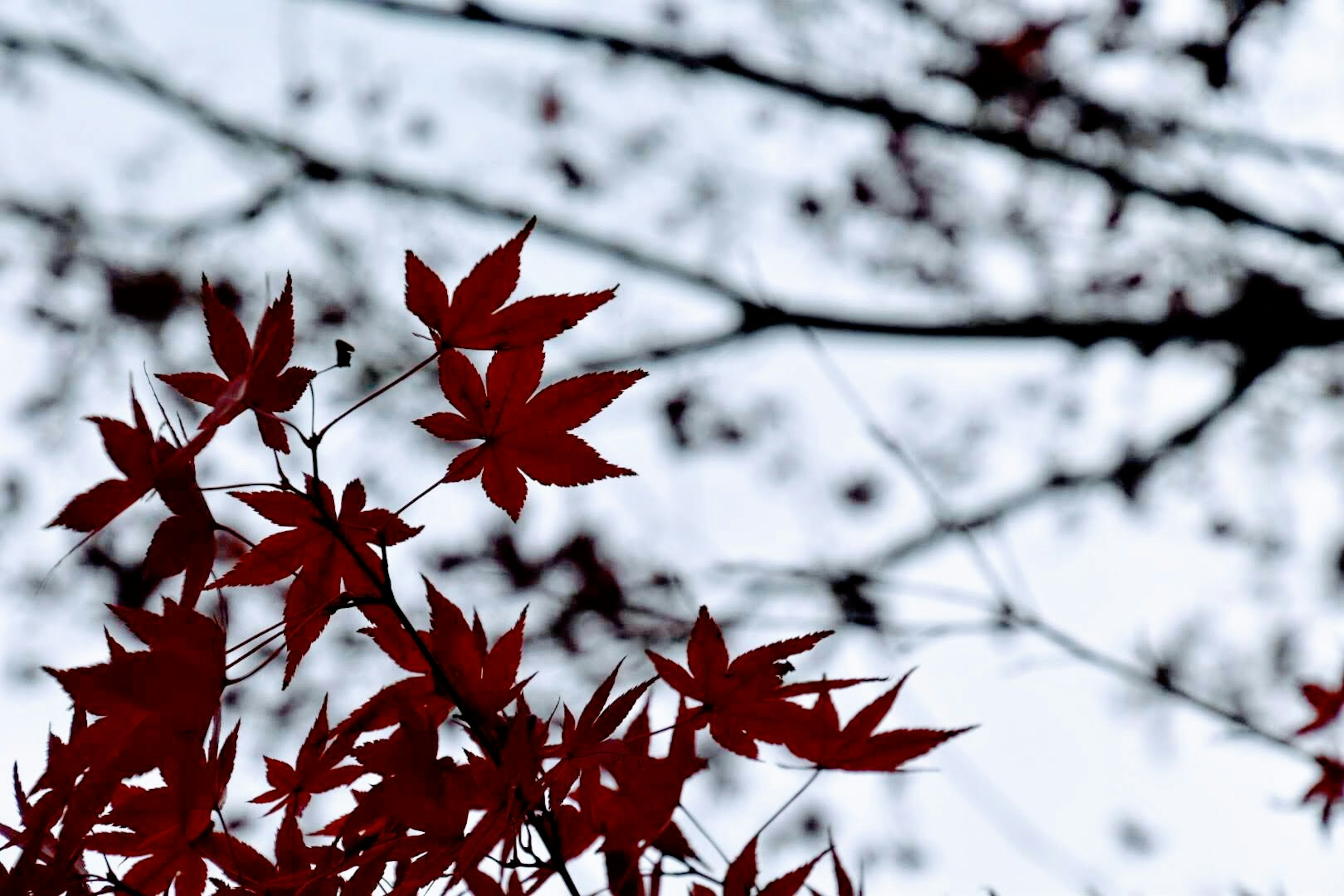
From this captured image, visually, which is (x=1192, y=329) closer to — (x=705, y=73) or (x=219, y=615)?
(x=705, y=73)

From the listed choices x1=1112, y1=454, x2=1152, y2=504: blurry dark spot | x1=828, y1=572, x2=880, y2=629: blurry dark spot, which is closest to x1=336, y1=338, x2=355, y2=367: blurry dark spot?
x1=828, y1=572, x2=880, y2=629: blurry dark spot

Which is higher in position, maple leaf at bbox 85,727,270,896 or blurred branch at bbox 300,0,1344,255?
blurred branch at bbox 300,0,1344,255

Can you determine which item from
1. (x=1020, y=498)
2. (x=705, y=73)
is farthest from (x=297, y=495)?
(x=1020, y=498)

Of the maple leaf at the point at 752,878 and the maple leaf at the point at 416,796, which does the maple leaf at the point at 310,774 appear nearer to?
the maple leaf at the point at 416,796

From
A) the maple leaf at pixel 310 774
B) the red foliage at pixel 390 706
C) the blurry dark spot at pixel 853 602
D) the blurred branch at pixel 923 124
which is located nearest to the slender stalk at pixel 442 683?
the red foliage at pixel 390 706

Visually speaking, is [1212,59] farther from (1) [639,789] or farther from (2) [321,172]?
(1) [639,789]

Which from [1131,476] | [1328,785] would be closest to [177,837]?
[1328,785]

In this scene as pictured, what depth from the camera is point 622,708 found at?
0.92m

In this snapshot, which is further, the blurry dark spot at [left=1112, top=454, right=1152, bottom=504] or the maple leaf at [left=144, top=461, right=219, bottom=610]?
the blurry dark spot at [left=1112, top=454, right=1152, bottom=504]

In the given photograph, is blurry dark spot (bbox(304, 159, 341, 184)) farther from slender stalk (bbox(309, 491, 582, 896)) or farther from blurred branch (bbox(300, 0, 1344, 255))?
slender stalk (bbox(309, 491, 582, 896))

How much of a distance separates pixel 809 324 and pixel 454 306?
218 cm

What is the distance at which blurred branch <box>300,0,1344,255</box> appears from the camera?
11.4 ft

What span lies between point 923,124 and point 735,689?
2967 mm

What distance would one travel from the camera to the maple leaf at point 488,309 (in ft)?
3.03
